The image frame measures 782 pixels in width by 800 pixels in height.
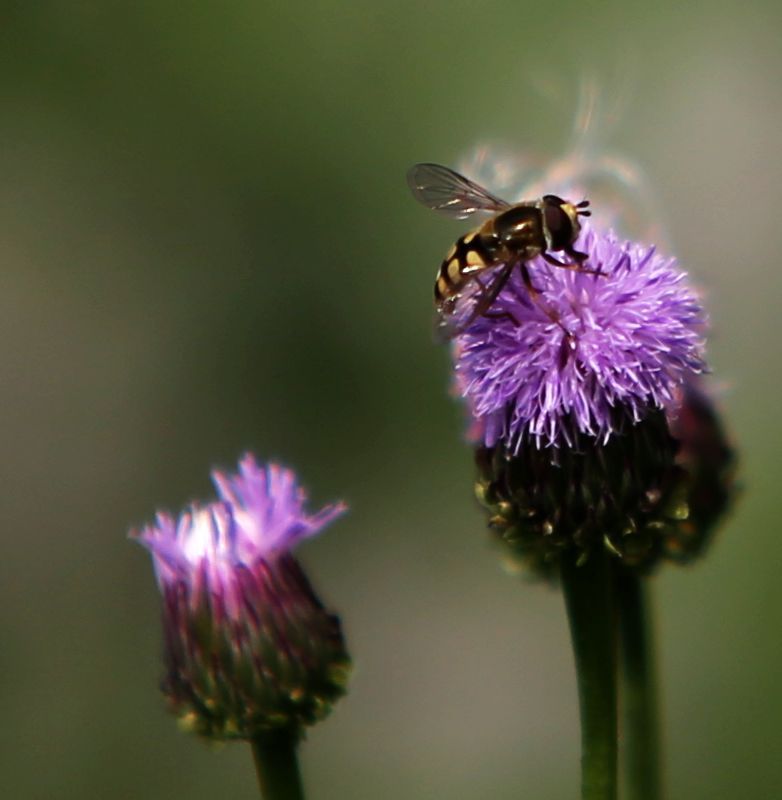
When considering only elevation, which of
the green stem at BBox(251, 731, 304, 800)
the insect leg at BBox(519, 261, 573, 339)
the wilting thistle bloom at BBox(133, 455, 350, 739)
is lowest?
the green stem at BBox(251, 731, 304, 800)

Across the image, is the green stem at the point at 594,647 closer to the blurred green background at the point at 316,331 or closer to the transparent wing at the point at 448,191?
the transparent wing at the point at 448,191

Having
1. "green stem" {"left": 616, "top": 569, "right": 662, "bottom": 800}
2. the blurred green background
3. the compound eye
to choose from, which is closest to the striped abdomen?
the compound eye

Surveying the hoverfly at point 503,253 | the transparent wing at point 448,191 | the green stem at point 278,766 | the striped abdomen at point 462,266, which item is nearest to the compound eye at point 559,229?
the hoverfly at point 503,253

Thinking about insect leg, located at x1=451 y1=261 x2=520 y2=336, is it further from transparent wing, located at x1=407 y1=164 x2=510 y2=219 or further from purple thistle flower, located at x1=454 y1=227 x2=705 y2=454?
transparent wing, located at x1=407 y1=164 x2=510 y2=219

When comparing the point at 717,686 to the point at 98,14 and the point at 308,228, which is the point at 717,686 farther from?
the point at 98,14

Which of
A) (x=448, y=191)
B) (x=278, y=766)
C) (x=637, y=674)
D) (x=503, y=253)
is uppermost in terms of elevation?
(x=448, y=191)

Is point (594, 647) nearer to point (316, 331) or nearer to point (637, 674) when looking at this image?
point (637, 674)

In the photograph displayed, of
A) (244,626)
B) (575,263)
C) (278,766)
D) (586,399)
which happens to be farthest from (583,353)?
(278,766)
